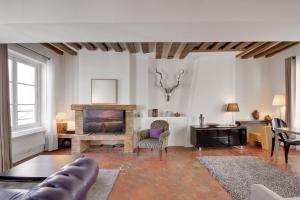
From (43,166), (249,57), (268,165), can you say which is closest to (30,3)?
(43,166)

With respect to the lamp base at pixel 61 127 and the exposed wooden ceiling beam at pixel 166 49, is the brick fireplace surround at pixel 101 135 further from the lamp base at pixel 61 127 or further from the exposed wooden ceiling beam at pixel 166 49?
the exposed wooden ceiling beam at pixel 166 49

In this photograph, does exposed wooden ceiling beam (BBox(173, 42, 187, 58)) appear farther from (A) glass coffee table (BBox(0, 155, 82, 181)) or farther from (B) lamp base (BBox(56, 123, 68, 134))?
(B) lamp base (BBox(56, 123, 68, 134))

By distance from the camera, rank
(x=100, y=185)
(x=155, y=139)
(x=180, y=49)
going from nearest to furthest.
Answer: (x=100, y=185) < (x=155, y=139) < (x=180, y=49)

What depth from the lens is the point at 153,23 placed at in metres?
2.90

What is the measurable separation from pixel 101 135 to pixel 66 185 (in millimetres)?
A: 4445

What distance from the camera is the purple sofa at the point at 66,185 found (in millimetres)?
1060

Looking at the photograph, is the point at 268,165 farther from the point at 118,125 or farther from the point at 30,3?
the point at 30,3

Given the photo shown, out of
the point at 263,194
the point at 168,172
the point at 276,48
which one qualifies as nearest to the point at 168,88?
the point at 168,172

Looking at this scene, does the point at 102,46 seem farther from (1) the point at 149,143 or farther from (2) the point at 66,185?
(2) the point at 66,185

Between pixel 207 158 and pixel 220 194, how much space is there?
189cm

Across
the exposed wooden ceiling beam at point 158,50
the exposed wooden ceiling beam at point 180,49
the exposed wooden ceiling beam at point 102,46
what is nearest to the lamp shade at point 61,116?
the exposed wooden ceiling beam at point 102,46

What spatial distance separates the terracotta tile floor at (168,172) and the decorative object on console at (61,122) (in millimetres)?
645

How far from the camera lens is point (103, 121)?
581 cm

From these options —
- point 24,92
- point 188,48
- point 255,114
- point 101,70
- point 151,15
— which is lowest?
point 255,114
